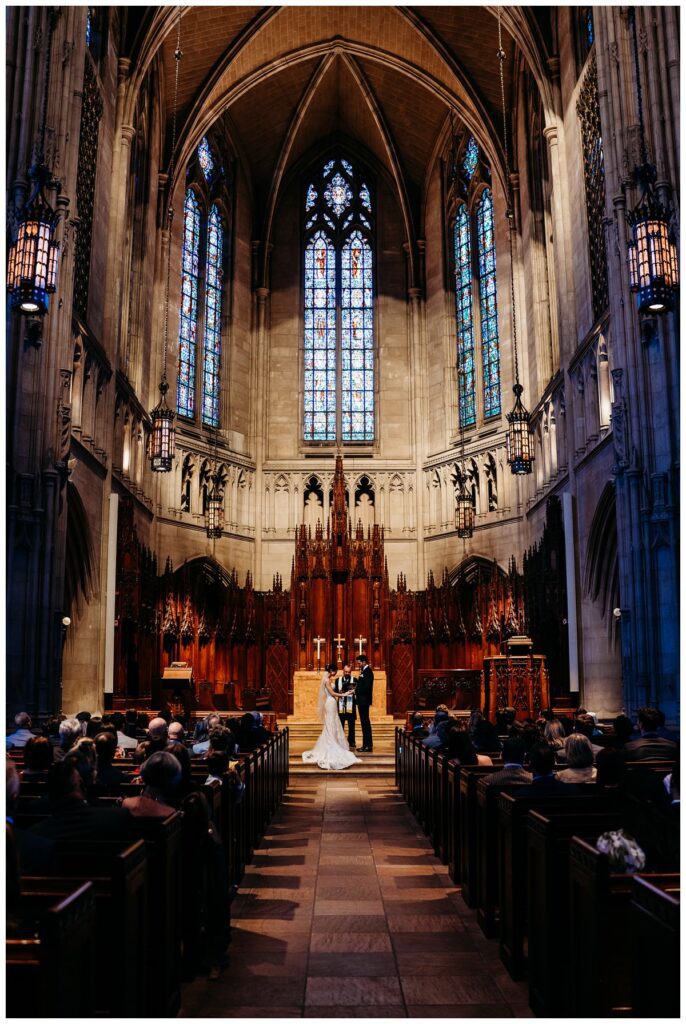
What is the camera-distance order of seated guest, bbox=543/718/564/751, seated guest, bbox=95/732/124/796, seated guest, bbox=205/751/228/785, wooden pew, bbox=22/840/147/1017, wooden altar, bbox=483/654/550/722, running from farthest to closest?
wooden altar, bbox=483/654/550/722, seated guest, bbox=543/718/564/751, seated guest, bbox=205/751/228/785, seated guest, bbox=95/732/124/796, wooden pew, bbox=22/840/147/1017

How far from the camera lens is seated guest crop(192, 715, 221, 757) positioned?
866 cm

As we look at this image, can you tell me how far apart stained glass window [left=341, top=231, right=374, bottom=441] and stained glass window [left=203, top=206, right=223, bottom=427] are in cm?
421

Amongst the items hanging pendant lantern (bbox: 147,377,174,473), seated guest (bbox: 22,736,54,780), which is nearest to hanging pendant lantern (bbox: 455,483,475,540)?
hanging pendant lantern (bbox: 147,377,174,473)

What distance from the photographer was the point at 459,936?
223 inches

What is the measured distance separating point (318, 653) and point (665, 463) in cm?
1214

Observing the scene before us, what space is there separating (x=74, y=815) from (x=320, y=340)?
25.9 meters

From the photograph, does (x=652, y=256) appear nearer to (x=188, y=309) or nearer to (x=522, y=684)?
(x=522, y=684)

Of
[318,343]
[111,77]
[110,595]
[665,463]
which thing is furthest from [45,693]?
[318,343]

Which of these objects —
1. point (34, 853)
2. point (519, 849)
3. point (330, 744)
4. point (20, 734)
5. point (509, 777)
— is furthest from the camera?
point (330, 744)

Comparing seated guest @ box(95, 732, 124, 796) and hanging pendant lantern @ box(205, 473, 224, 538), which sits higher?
hanging pendant lantern @ box(205, 473, 224, 538)

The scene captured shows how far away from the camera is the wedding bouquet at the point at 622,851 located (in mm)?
3740

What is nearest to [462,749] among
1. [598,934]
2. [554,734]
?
[554,734]

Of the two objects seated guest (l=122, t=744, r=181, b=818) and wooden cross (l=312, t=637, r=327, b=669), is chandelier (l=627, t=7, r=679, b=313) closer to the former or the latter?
seated guest (l=122, t=744, r=181, b=818)

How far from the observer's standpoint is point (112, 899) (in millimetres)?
3477
